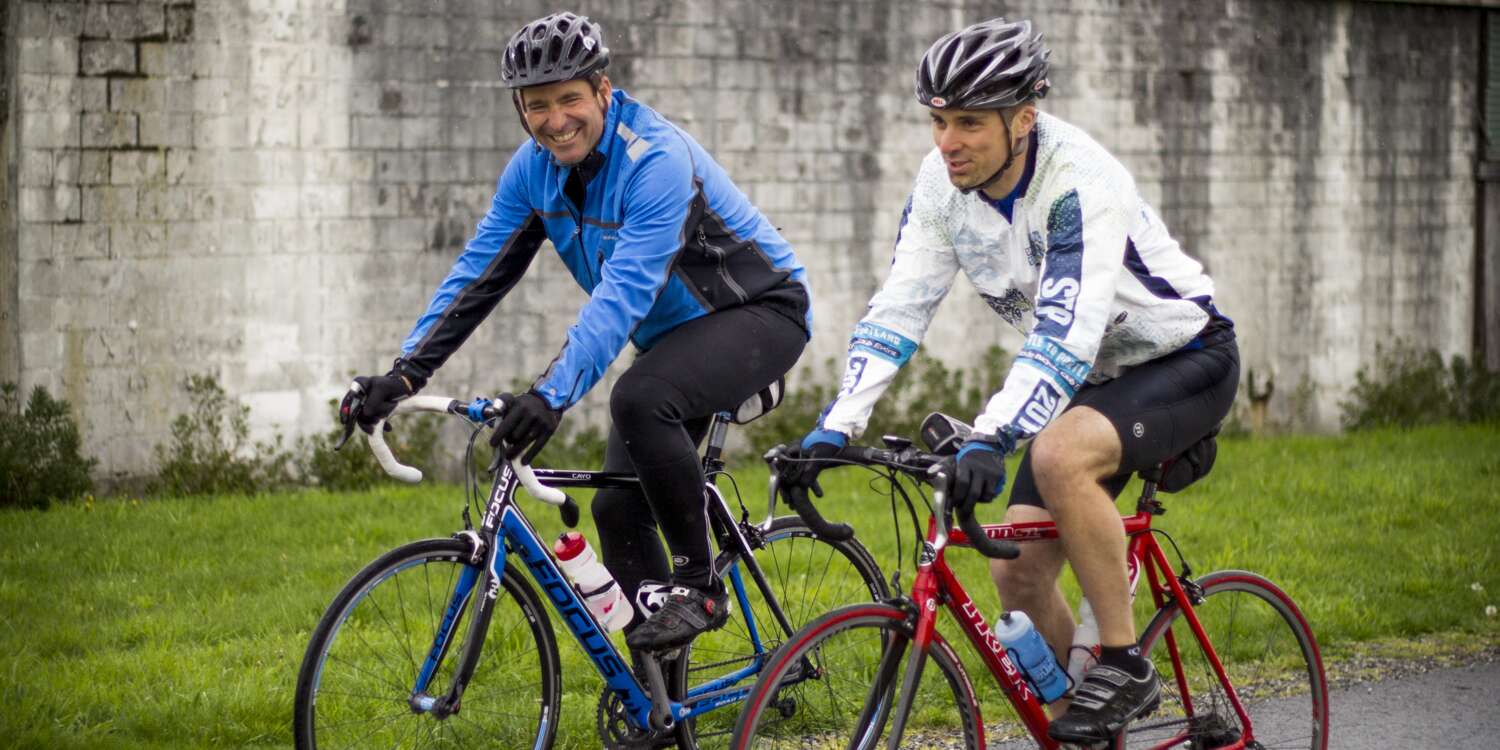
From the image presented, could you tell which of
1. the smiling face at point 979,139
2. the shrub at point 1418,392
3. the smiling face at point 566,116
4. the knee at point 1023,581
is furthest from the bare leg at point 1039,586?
the shrub at point 1418,392

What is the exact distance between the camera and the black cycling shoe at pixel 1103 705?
4184 mm

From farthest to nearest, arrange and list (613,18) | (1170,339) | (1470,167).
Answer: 1. (1470,167)
2. (613,18)
3. (1170,339)

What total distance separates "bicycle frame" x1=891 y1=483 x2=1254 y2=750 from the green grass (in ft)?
4.80

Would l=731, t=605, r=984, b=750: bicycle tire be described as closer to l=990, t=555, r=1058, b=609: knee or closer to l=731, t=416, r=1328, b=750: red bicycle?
l=731, t=416, r=1328, b=750: red bicycle

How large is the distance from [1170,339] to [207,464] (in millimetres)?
6778

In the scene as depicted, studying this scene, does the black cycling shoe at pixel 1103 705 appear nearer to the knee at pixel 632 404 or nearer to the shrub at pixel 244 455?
the knee at pixel 632 404

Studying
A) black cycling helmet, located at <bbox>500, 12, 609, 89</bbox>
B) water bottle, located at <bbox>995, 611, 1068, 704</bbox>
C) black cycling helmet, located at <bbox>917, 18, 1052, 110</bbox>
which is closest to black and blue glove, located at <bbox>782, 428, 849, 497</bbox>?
water bottle, located at <bbox>995, 611, 1068, 704</bbox>

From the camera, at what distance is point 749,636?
5.08 m

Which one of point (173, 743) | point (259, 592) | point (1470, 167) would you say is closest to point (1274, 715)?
point (173, 743)

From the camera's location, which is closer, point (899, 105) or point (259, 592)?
point (259, 592)

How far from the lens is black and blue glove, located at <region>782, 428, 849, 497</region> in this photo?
398cm

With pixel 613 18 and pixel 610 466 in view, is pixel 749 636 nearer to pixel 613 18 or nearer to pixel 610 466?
pixel 610 466

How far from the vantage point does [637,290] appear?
443cm

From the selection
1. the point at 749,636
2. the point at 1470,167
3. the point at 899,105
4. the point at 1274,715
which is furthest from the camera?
the point at 1470,167
